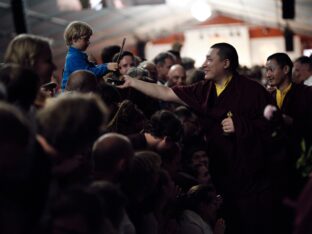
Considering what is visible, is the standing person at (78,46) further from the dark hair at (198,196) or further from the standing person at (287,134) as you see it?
the standing person at (287,134)

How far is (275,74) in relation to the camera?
240 inches

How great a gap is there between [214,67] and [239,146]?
0.69 meters

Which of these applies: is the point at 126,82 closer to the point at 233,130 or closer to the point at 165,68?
the point at 233,130

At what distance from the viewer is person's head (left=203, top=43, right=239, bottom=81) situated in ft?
18.2

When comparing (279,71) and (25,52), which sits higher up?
(25,52)

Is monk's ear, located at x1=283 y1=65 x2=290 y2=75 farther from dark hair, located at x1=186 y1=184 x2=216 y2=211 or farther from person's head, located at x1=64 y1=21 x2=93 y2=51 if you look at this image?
person's head, located at x1=64 y1=21 x2=93 y2=51

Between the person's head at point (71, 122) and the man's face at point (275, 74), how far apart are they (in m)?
3.34

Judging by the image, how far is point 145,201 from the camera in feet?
→ 12.4

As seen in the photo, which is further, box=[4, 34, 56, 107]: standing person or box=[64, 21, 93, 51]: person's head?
box=[64, 21, 93, 51]: person's head

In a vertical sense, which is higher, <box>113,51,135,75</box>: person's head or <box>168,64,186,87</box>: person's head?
<box>113,51,135,75</box>: person's head

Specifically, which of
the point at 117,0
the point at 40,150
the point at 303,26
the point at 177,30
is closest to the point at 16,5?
the point at 117,0

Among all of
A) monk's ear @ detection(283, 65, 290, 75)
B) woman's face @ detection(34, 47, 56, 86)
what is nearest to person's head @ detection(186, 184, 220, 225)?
monk's ear @ detection(283, 65, 290, 75)

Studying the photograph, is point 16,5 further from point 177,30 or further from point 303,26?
point 177,30

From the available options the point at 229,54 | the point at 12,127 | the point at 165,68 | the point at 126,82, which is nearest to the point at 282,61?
the point at 229,54
